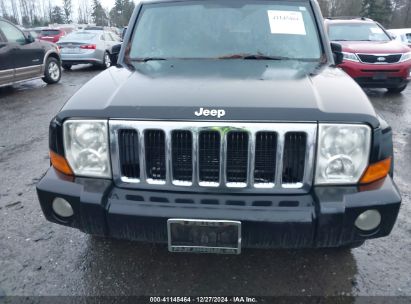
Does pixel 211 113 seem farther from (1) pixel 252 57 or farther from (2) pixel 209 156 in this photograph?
(1) pixel 252 57

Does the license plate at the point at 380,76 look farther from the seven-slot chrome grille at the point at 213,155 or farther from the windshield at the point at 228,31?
the seven-slot chrome grille at the point at 213,155

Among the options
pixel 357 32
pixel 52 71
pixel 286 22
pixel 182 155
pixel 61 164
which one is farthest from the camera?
pixel 52 71

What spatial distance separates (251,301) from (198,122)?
1229 millimetres

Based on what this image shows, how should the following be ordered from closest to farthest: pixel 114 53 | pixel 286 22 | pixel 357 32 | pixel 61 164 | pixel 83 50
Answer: pixel 61 164 < pixel 286 22 < pixel 114 53 < pixel 357 32 < pixel 83 50

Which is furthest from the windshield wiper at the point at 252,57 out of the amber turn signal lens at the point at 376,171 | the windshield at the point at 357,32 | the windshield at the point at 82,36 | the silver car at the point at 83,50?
the windshield at the point at 82,36

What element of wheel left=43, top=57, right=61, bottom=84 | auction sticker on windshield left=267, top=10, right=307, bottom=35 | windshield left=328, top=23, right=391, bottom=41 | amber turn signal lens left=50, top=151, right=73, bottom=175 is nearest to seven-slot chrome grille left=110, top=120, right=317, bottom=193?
amber turn signal lens left=50, top=151, right=73, bottom=175

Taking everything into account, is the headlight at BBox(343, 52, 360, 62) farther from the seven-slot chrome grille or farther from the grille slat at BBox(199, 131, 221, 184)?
the grille slat at BBox(199, 131, 221, 184)

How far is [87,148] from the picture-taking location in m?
2.18

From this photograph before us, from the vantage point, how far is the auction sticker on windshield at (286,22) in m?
3.10

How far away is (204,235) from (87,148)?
868 millimetres

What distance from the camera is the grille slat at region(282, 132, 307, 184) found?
201 centimetres

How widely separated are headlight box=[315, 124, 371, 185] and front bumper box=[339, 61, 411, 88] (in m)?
6.59

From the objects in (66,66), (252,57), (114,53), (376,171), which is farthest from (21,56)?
(376,171)

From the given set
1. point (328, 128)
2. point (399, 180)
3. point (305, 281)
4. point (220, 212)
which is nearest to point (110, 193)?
point (220, 212)
